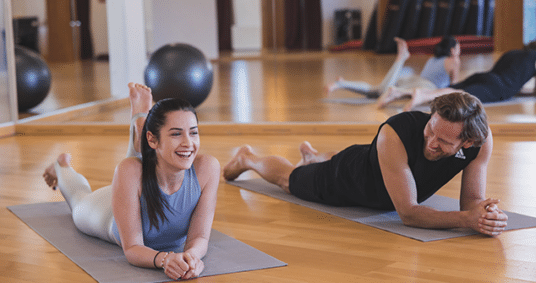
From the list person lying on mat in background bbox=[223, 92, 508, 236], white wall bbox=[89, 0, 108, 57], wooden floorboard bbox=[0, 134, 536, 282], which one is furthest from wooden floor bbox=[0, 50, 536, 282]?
white wall bbox=[89, 0, 108, 57]

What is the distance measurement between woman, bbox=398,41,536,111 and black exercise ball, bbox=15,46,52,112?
9.90ft

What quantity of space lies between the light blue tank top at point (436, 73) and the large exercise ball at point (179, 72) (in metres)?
1.71

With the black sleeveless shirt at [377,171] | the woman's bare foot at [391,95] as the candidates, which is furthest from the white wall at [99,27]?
the black sleeveless shirt at [377,171]

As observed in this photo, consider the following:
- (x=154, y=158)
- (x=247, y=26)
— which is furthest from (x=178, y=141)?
(x=247, y=26)

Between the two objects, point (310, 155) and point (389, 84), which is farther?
point (389, 84)

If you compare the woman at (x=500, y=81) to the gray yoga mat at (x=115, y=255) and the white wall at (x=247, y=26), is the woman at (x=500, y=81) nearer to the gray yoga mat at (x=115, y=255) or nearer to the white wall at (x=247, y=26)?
the white wall at (x=247, y=26)

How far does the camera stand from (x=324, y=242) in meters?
2.38

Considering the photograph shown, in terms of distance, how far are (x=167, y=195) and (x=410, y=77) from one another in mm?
3238

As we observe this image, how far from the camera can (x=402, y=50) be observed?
4.62 m

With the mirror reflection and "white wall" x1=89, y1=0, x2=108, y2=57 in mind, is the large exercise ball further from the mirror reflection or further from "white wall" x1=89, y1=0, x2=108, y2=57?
"white wall" x1=89, y1=0, x2=108, y2=57

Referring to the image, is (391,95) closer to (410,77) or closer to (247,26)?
(410,77)

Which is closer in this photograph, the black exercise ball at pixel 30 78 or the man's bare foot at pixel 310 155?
the man's bare foot at pixel 310 155

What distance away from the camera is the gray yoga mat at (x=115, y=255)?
204 centimetres

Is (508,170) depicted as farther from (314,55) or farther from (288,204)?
A: (314,55)
